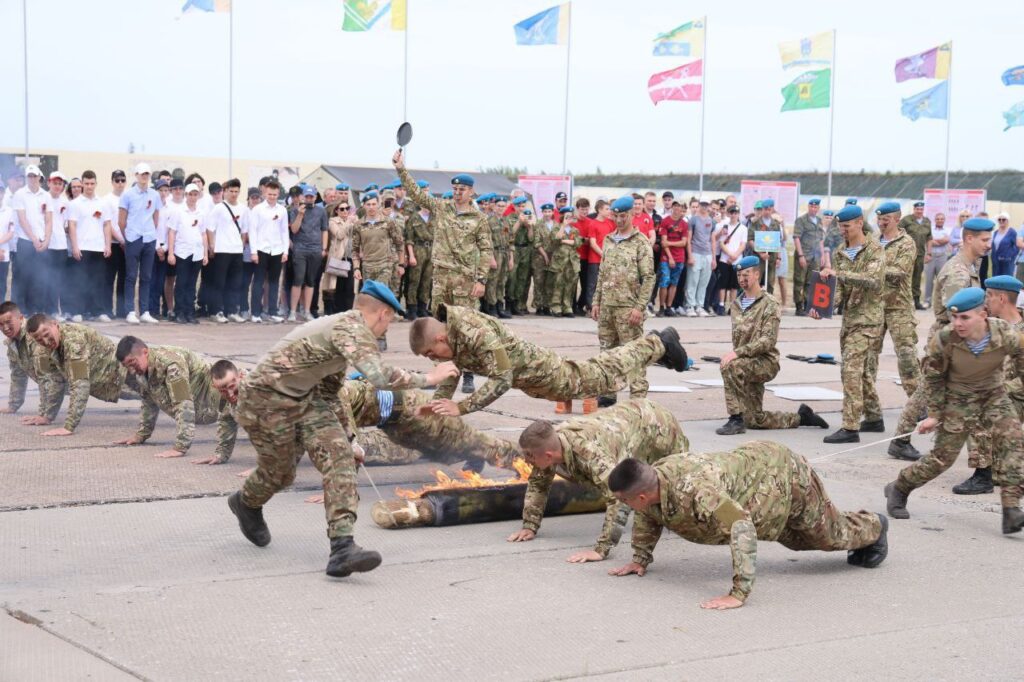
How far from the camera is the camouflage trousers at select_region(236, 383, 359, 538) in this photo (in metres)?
6.51

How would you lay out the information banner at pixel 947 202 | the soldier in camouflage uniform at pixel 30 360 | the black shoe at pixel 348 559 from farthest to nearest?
1. the information banner at pixel 947 202
2. the soldier in camouflage uniform at pixel 30 360
3. the black shoe at pixel 348 559

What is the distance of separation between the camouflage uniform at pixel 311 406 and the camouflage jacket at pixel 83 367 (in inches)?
150

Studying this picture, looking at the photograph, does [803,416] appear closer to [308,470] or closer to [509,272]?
[308,470]

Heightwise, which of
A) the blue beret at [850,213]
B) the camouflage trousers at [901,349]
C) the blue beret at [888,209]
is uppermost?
the blue beret at [888,209]

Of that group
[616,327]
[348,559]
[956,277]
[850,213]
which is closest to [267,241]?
[616,327]

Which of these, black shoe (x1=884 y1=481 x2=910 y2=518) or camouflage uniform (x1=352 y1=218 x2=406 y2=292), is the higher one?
camouflage uniform (x1=352 y1=218 x2=406 y2=292)

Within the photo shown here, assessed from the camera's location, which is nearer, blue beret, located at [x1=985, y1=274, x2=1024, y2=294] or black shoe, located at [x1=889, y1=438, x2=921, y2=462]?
blue beret, located at [x1=985, y1=274, x2=1024, y2=294]

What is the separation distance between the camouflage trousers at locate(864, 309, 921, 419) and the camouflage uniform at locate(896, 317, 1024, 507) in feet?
9.26

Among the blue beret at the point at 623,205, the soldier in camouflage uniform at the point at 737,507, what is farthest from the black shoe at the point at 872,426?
the soldier in camouflage uniform at the point at 737,507

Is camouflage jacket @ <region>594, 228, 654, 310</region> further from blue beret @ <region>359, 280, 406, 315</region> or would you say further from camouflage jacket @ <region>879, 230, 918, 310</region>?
blue beret @ <region>359, 280, 406, 315</region>

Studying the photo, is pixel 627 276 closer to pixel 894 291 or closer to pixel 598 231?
pixel 894 291

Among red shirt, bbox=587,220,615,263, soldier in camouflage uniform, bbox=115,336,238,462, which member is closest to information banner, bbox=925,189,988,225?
red shirt, bbox=587,220,615,263

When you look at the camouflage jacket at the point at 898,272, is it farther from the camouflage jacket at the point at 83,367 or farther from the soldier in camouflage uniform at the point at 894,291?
the camouflage jacket at the point at 83,367

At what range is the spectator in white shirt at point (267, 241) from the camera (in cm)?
1814
